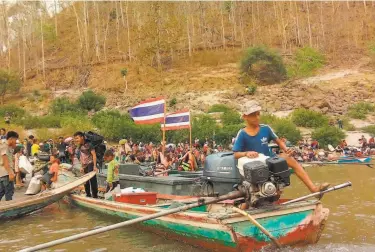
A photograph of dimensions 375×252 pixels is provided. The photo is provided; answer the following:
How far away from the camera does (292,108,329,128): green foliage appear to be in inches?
1298

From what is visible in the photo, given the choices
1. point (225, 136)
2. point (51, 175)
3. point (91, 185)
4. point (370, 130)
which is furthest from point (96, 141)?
point (370, 130)

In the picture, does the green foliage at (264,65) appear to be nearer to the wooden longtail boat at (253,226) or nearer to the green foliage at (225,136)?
the green foliage at (225,136)

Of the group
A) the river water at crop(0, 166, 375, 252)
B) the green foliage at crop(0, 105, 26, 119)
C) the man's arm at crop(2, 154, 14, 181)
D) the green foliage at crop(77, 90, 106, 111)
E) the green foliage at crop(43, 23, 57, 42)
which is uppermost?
the green foliage at crop(43, 23, 57, 42)

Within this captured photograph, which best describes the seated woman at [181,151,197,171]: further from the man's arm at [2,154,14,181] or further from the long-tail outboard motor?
the long-tail outboard motor

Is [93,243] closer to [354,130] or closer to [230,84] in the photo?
[354,130]

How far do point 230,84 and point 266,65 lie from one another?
434 cm

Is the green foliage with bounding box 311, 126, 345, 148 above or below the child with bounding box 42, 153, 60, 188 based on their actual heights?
above

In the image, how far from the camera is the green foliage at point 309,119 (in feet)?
108

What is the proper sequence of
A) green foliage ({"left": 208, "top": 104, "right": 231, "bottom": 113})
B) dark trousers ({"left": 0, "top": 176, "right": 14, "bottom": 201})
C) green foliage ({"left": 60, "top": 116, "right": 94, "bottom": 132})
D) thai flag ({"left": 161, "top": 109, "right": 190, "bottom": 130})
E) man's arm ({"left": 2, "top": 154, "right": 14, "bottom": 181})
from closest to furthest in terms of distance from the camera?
man's arm ({"left": 2, "top": 154, "right": 14, "bottom": 181}) → dark trousers ({"left": 0, "top": 176, "right": 14, "bottom": 201}) → thai flag ({"left": 161, "top": 109, "right": 190, "bottom": 130}) → green foliage ({"left": 60, "top": 116, "right": 94, "bottom": 132}) → green foliage ({"left": 208, "top": 104, "right": 231, "bottom": 113})

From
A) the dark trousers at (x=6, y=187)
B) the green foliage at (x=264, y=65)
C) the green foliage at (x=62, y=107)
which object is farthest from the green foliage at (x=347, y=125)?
the dark trousers at (x=6, y=187)

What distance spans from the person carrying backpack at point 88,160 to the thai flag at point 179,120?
632cm

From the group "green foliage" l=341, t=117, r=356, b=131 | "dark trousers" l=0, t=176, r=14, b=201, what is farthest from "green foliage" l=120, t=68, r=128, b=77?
"dark trousers" l=0, t=176, r=14, b=201

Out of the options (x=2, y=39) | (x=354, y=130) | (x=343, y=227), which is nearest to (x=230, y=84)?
(x=354, y=130)

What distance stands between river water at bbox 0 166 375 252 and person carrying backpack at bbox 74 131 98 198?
54cm
